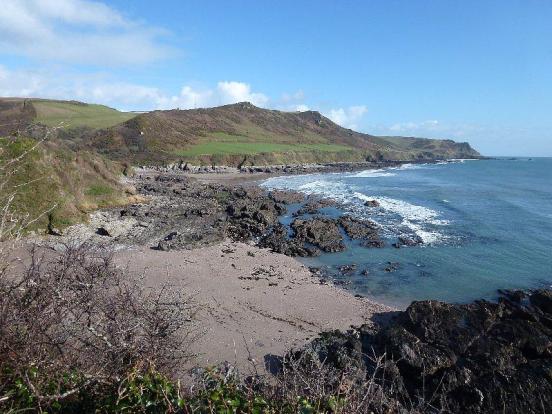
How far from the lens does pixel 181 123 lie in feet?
299

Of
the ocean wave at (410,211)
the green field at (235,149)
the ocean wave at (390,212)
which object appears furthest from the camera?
the green field at (235,149)

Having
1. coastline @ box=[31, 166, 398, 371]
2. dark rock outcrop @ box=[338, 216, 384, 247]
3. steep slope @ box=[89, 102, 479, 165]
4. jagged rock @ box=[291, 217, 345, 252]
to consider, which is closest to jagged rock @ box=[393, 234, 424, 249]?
dark rock outcrop @ box=[338, 216, 384, 247]

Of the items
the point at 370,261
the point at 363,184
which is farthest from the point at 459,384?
the point at 363,184

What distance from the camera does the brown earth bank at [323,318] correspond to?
32.2ft

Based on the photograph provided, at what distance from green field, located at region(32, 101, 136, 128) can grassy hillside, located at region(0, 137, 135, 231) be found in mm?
44422

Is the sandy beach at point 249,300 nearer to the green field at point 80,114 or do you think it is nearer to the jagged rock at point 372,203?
the jagged rock at point 372,203

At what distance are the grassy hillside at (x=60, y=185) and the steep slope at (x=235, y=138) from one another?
36.6m

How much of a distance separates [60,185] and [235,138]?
69613mm

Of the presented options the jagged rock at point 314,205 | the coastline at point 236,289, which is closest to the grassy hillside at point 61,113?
the jagged rock at point 314,205

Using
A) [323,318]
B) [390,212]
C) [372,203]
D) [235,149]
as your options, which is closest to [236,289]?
[323,318]

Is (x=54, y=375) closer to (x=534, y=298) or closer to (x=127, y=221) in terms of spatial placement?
(x=534, y=298)

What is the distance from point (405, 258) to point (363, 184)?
36030mm

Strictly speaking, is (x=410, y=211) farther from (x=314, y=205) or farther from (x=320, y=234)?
(x=320, y=234)

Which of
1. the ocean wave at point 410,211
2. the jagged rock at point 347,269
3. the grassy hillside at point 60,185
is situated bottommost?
the jagged rock at point 347,269
